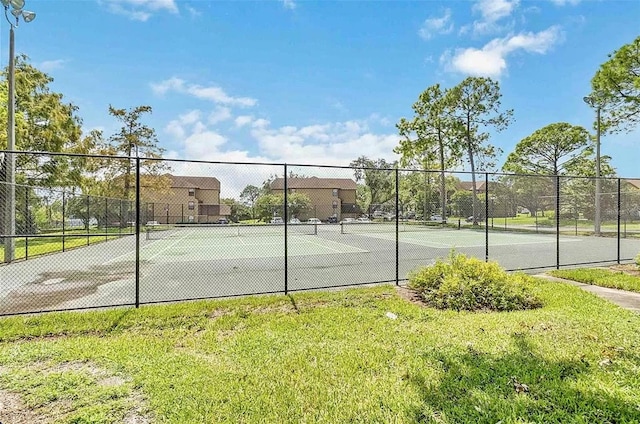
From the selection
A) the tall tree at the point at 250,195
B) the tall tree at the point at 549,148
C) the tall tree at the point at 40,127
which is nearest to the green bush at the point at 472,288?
the tall tree at the point at 250,195

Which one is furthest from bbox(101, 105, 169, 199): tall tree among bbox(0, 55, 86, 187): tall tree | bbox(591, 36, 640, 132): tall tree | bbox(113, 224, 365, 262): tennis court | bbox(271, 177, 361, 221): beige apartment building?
bbox(591, 36, 640, 132): tall tree

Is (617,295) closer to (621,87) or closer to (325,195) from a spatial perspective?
(325,195)

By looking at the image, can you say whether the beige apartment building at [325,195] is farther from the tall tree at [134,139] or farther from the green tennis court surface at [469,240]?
the tall tree at [134,139]

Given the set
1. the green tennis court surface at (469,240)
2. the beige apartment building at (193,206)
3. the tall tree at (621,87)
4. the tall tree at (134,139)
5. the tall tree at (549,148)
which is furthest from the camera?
the tall tree at (549,148)

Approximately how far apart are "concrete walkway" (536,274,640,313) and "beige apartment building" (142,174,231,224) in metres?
6.84

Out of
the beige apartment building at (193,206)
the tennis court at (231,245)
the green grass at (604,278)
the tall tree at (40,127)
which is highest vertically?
the tall tree at (40,127)

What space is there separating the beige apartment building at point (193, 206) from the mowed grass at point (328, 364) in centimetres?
315

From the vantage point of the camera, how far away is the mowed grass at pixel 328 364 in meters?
2.42

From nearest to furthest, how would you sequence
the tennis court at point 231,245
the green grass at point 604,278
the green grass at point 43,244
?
1. the green grass at point 604,278
2. the green grass at point 43,244
3. the tennis court at point 231,245

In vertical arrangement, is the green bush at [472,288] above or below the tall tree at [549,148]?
below

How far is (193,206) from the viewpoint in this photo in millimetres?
10688

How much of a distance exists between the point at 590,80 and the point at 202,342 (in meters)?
22.0

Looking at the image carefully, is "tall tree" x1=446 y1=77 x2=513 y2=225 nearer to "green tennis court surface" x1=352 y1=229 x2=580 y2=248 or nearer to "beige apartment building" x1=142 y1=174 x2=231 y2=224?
"green tennis court surface" x1=352 y1=229 x2=580 y2=248

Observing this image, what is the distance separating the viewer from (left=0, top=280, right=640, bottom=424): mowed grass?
2422mm
